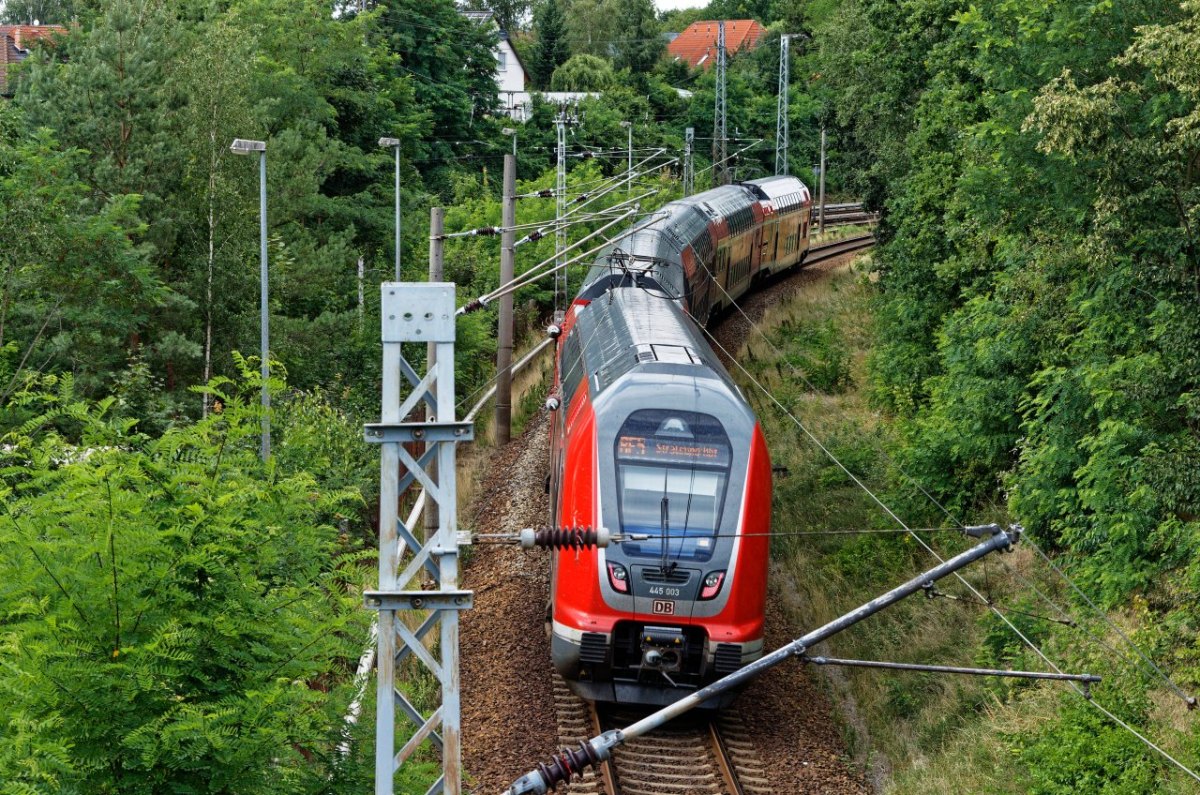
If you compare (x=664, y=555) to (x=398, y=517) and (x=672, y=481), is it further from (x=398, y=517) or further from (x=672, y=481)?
(x=398, y=517)

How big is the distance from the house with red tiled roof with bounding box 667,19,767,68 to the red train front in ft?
268

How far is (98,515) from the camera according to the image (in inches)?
321

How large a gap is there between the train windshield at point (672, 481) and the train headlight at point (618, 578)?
18cm

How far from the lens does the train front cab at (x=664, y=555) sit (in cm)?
1311

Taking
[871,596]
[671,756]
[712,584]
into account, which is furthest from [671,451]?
[871,596]

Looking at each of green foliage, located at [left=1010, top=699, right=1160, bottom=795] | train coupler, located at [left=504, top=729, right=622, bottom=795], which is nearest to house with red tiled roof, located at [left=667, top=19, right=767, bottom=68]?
green foliage, located at [left=1010, top=699, right=1160, bottom=795]

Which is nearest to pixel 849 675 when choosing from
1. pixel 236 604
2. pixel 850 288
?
pixel 236 604

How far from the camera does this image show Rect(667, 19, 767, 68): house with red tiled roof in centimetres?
9481

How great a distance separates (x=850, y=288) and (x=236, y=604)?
3380 cm

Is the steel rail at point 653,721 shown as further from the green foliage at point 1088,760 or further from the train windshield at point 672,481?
the train windshield at point 672,481

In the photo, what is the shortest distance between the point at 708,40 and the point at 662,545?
90.5 meters

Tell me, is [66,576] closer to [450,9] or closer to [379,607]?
[379,607]

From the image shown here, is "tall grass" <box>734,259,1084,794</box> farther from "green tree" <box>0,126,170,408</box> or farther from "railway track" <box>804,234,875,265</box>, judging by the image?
"railway track" <box>804,234,875,265</box>

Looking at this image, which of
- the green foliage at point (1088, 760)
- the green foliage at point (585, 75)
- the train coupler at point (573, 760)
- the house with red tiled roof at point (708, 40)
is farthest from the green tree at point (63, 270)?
the house with red tiled roof at point (708, 40)
